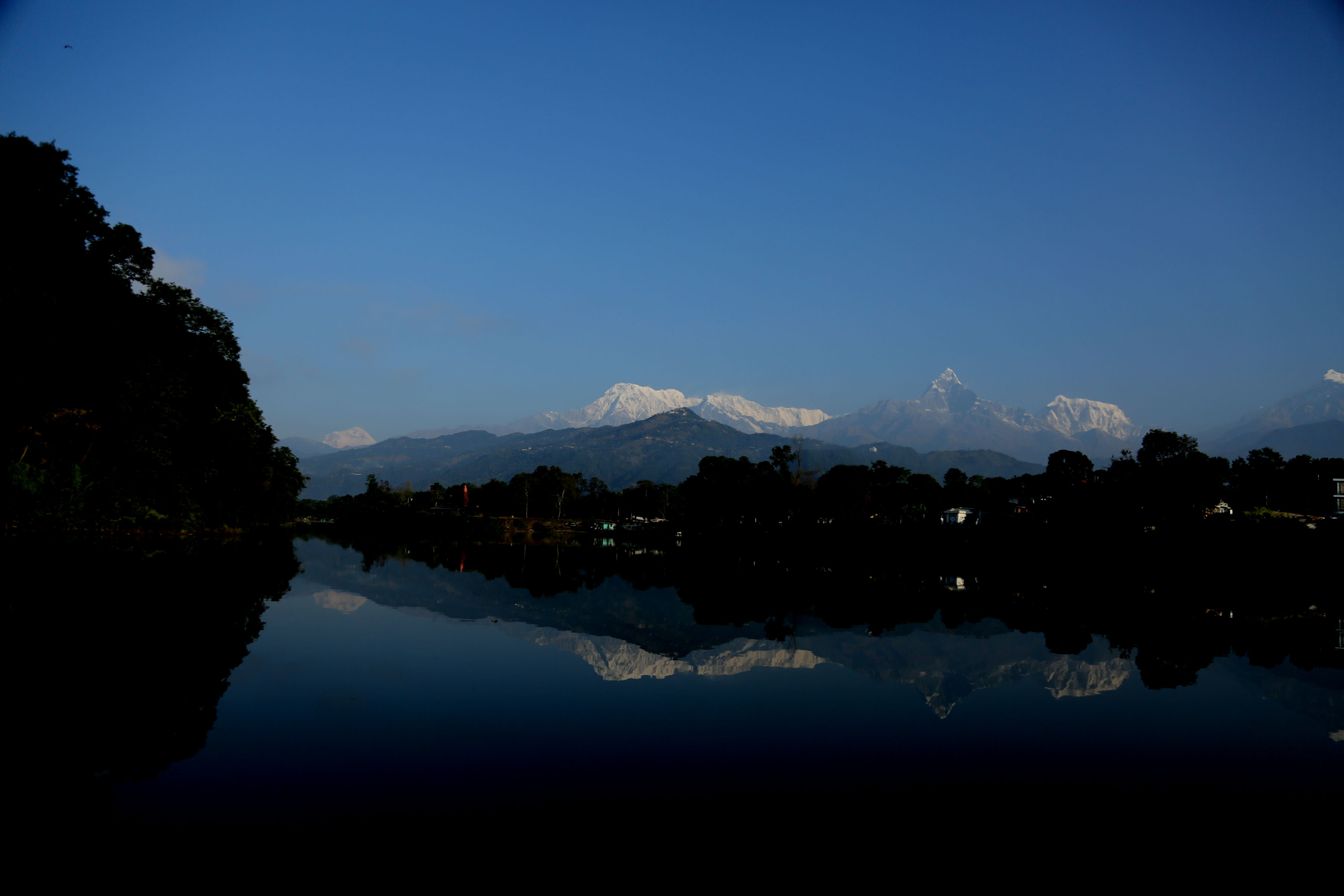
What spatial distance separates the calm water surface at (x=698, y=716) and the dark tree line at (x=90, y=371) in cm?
2374

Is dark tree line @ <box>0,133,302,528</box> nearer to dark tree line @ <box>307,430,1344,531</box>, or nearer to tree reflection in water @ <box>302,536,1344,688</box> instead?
tree reflection in water @ <box>302,536,1344,688</box>

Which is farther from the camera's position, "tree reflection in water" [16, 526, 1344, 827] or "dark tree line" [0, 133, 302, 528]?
"dark tree line" [0, 133, 302, 528]

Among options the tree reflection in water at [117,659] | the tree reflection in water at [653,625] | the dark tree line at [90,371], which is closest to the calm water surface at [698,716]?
the tree reflection in water at [653,625]

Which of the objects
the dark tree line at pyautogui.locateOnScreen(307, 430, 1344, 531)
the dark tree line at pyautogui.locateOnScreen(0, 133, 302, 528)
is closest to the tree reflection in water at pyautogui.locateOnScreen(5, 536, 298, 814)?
the dark tree line at pyautogui.locateOnScreen(0, 133, 302, 528)

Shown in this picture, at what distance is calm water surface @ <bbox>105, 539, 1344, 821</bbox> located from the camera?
8.99m

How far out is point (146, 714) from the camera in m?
10.9

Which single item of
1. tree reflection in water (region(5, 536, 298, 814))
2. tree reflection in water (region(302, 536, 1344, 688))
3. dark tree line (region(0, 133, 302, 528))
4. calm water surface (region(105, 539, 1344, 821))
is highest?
dark tree line (region(0, 133, 302, 528))

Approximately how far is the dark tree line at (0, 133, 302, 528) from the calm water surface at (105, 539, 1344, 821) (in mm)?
23742

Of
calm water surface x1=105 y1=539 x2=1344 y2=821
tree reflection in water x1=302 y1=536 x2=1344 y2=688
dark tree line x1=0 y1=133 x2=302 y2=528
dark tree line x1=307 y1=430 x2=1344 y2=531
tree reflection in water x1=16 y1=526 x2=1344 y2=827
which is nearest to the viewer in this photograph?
calm water surface x1=105 y1=539 x2=1344 y2=821

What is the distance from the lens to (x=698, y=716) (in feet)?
40.7

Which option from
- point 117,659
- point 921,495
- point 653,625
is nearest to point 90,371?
point 117,659

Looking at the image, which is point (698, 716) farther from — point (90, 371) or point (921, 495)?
point (921, 495)

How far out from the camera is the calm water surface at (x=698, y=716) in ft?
29.5

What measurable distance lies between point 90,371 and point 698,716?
4185 cm
